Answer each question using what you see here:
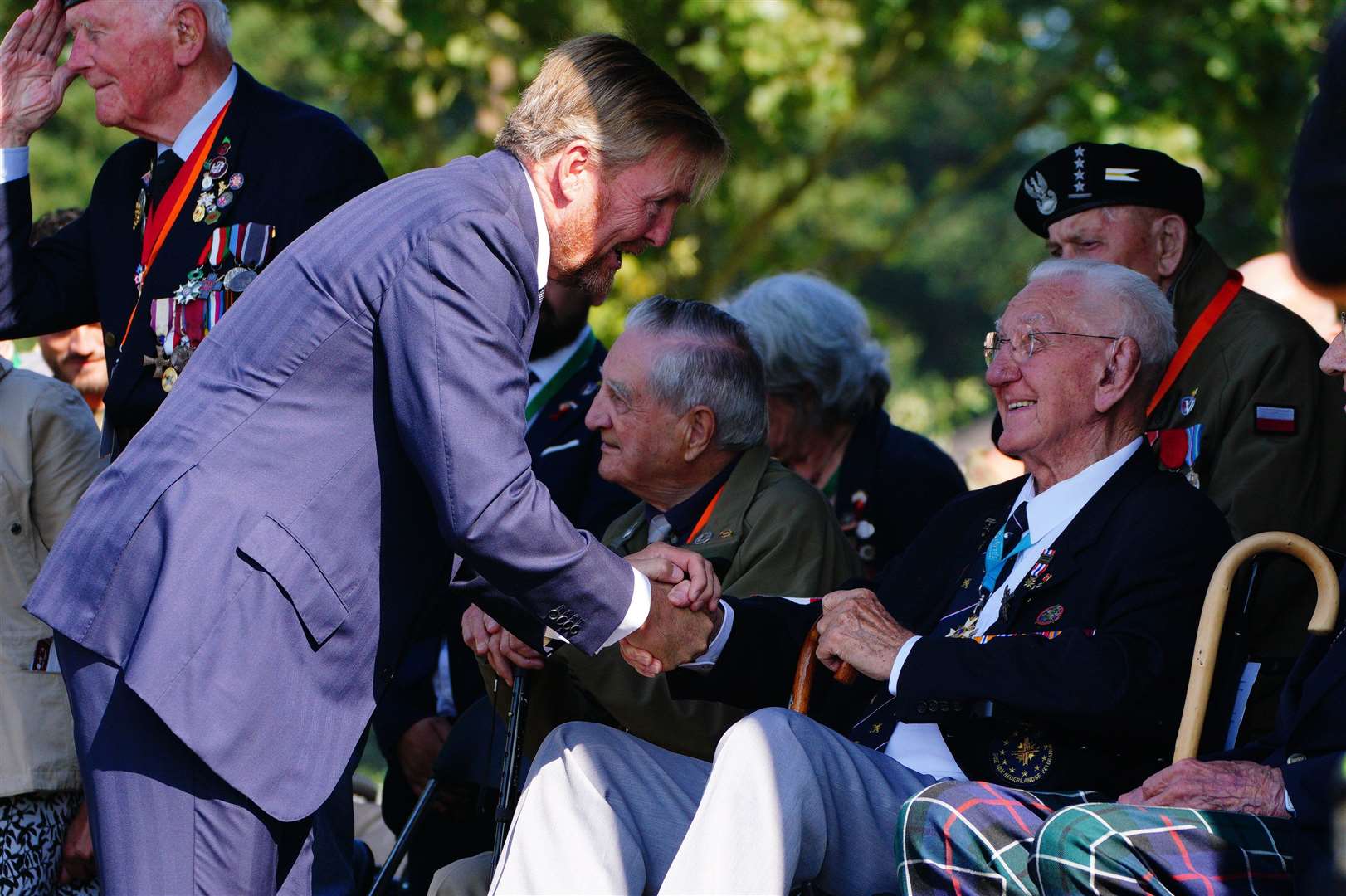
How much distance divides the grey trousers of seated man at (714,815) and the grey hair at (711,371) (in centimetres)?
106

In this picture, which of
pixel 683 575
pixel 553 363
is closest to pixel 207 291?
pixel 683 575

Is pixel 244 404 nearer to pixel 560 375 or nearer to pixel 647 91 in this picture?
pixel 647 91

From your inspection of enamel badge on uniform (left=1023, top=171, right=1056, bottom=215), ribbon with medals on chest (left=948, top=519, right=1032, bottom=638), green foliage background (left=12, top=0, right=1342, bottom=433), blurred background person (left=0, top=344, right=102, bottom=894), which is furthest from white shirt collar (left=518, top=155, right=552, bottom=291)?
green foliage background (left=12, top=0, right=1342, bottom=433)

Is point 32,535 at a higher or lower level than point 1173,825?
lower

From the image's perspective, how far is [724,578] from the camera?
4125mm

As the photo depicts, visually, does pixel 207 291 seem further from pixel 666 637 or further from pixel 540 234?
pixel 666 637

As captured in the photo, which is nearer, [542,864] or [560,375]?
[542,864]

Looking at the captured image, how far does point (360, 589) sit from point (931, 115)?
3512cm

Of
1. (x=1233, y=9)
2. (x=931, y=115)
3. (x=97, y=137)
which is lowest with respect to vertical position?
(x=97, y=137)

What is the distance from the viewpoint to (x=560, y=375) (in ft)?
16.6

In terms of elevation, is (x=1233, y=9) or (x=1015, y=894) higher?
(x=1233, y=9)

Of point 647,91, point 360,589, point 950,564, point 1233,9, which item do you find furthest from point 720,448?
point 1233,9

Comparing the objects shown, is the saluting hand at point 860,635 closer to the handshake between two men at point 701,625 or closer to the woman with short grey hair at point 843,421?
the handshake between two men at point 701,625

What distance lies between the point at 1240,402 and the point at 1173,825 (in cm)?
147
